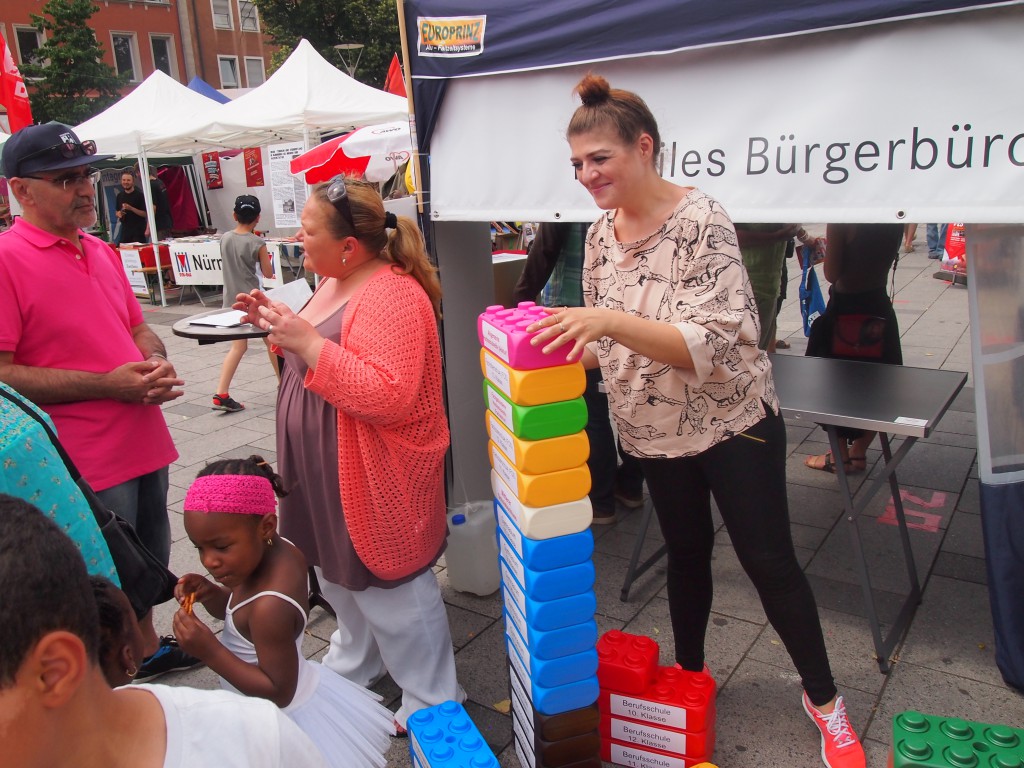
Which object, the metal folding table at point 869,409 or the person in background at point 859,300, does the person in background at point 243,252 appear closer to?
the person in background at point 859,300

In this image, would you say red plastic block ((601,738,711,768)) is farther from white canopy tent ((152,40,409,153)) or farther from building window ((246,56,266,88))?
building window ((246,56,266,88))

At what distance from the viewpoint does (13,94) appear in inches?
172

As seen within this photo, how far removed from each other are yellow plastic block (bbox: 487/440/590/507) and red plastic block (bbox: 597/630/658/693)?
0.59 meters

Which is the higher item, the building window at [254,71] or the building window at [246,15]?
the building window at [246,15]

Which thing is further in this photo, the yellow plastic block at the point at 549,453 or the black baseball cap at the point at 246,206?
the black baseball cap at the point at 246,206

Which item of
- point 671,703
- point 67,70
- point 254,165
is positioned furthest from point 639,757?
point 67,70

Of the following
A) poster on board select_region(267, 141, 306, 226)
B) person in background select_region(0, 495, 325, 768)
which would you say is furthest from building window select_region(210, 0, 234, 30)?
person in background select_region(0, 495, 325, 768)

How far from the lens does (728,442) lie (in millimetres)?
1959

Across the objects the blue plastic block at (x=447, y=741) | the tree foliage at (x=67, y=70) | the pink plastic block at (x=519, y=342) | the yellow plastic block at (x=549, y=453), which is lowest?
the blue plastic block at (x=447, y=741)

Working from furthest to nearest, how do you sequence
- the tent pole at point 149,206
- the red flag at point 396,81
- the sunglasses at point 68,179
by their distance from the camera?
the tent pole at point 149,206 → the red flag at point 396,81 → the sunglasses at point 68,179

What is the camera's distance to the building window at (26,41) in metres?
29.3

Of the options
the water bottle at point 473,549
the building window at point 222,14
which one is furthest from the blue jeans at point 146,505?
the building window at point 222,14

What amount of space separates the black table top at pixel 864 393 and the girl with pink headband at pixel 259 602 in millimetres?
1762

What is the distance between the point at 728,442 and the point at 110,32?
37839 millimetres
